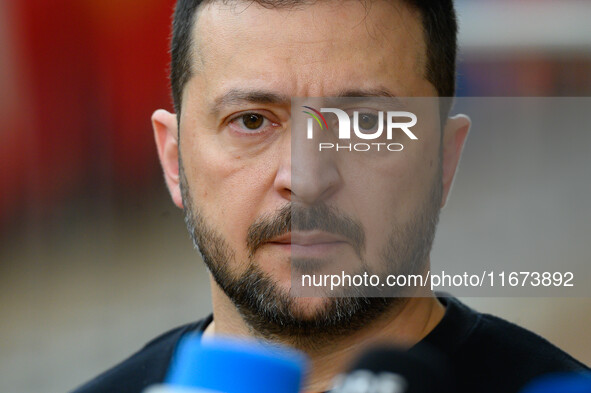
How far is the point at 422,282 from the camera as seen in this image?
5.62 ft

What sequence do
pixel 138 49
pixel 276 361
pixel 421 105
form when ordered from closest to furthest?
pixel 276 361 → pixel 421 105 → pixel 138 49

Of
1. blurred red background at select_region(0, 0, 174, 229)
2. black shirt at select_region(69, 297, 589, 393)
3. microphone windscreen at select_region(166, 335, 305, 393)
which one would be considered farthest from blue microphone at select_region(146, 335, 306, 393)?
blurred red background at select_region(0, 0, 174, 229)

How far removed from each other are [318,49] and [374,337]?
598 millimetres

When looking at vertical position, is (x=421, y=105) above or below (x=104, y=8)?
below

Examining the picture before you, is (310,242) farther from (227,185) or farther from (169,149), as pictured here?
(169,149)

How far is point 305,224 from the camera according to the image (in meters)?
1.50

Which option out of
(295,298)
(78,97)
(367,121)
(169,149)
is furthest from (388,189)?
(78,97)

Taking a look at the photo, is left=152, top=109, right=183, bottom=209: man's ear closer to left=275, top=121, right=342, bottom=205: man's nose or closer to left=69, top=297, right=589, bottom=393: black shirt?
left=275, top=121, right=342, bottom=205: man's nose

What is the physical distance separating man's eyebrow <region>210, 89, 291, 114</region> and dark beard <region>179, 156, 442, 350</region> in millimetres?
217

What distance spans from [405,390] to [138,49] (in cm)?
355

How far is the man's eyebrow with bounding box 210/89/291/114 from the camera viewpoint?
1565 millimetres

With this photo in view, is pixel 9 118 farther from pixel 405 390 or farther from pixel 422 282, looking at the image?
pixel 405 390

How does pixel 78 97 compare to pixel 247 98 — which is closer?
pixel 247 98

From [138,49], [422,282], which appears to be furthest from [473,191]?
[138,49]
